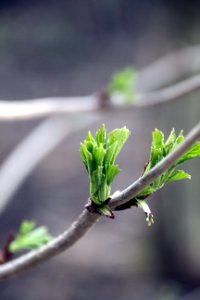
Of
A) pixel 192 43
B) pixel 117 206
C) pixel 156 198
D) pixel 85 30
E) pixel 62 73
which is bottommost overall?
pixel 117 206

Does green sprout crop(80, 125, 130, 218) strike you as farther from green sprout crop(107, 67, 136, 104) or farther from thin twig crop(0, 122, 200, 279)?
green sprout crop(107, 67, 136, 104)

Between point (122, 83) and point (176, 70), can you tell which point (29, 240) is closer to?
point (122, 83)

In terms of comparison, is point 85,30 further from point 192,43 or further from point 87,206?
point 87,206

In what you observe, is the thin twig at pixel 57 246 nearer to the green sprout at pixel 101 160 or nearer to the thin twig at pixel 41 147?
the green sprout at pixel 101 160

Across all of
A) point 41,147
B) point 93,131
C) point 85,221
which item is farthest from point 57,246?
point 93,131

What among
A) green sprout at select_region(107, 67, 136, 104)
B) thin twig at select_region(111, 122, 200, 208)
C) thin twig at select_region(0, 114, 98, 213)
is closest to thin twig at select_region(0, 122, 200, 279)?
thin twig at select_region(111, 122, 200, 208)

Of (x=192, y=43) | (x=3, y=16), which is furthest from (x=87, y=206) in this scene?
(x=3, y=16)
